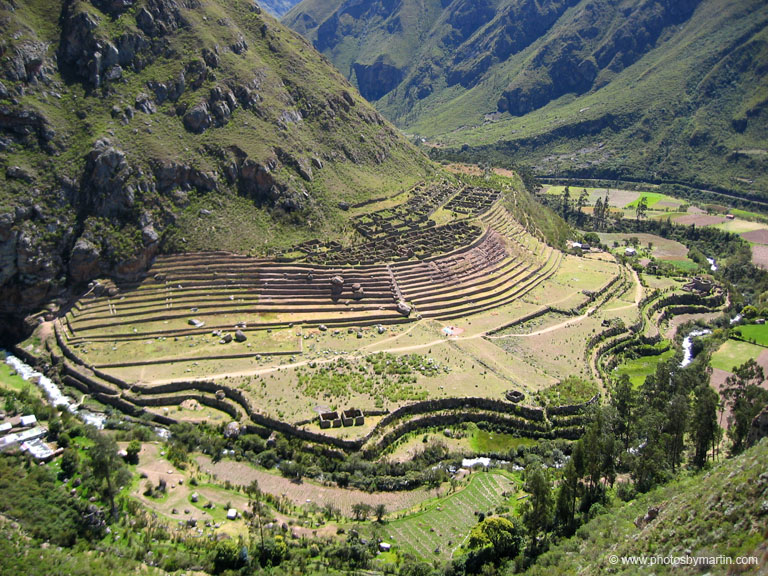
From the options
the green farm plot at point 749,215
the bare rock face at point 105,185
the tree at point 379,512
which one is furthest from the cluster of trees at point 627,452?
the green farm plot at point 749,215

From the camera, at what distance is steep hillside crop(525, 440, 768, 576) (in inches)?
942

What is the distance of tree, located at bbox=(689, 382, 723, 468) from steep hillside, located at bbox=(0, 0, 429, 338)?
50164 mm

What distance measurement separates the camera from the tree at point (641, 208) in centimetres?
14038

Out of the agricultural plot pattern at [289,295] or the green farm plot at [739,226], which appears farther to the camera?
the green farm plot at [739,226]

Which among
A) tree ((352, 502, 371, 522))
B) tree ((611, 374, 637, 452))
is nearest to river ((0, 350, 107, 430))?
tree ((352, 502, 371, 522))

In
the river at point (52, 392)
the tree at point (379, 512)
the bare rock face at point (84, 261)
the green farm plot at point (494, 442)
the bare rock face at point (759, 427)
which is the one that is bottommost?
the river at point (52, 392)

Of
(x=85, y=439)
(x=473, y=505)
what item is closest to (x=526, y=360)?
(x=473, y=505)

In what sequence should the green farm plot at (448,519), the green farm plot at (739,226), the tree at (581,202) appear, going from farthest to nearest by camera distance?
the tree at (581,202), the green farm plot at (739,226), the green farm plot at (448,519)

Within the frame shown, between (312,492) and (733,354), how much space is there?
5232cm

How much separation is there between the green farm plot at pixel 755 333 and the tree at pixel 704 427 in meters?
31.9

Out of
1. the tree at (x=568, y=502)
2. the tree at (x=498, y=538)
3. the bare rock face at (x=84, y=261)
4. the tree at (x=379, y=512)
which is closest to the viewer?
the tree at (x=498, y=538)

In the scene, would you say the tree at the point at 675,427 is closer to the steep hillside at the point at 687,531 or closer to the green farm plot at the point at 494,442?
the steep hillside at the point at 687,531

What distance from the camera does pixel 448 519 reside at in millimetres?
41531

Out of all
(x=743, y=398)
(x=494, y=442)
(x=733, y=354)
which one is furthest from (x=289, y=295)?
(x=733, y=354)
